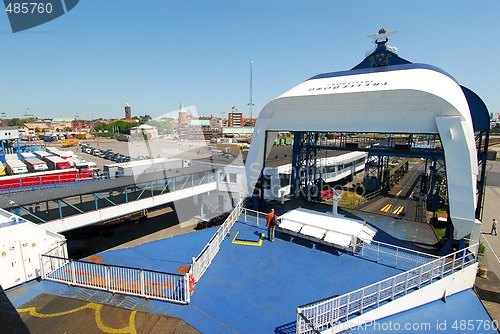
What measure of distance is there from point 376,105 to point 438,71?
4397mm

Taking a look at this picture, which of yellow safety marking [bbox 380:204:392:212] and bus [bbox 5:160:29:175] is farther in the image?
bus [bbox 5:160:29:175]

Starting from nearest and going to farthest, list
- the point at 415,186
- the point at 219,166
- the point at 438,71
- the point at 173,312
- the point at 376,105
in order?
the point at 173,312
the point at 376,105
the point at 438,71
the point at 219,166
the point at 415,186

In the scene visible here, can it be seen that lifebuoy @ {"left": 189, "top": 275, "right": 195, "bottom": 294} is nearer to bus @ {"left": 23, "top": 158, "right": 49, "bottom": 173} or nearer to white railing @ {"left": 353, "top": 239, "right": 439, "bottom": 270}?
white railing @ {"left": 353, "top": 239, "right": 439, "bottom": 270}

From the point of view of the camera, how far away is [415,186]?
132ft

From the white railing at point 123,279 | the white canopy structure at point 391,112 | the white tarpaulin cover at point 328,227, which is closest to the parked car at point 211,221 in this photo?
the white canopy structure at point 391,112

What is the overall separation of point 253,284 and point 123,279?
4.51 metres

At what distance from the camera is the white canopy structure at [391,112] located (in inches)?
404

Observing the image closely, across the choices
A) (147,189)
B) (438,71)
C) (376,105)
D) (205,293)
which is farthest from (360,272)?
(147,189)

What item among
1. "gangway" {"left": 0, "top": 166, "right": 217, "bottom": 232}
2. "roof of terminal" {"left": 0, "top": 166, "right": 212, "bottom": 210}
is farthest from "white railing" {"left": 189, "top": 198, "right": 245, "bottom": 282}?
"roof of terminal" {"left": 0, "top": 166, "right": 212, "bottom": 210}

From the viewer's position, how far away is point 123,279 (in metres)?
8.97

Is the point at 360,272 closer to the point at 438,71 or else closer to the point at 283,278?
the point at 283,278

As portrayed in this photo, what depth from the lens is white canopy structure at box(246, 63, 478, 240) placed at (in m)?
10.3

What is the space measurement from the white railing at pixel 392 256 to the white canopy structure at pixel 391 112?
172 cm

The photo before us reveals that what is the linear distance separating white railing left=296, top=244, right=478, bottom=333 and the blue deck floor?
624 mm
